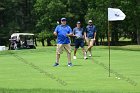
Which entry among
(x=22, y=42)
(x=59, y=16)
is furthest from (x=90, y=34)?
(x=59, y=16)

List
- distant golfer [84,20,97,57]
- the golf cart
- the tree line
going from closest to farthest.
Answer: distant golfer [84,20,97,57], the golf cart, the tree line

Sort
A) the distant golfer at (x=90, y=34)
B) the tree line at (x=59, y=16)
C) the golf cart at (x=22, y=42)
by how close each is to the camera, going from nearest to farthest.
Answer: the distant golfer at (x=90, y=34) < the golf cart at (x=22, y=42) < the tree line at (x=59, y=16)

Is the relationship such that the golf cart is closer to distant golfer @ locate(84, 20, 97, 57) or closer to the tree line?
the tree line

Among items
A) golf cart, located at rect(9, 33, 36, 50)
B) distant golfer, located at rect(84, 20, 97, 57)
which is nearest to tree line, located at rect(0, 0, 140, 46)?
golf cart, located at rect(9, 33, 36, 50)

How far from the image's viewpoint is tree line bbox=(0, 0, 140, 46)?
6888 cm

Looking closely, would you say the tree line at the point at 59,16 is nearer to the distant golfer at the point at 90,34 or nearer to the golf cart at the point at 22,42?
the golf cart at the point at 22,42

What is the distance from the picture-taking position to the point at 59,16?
84.0m

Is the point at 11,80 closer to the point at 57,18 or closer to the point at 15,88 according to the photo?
the point at 15,88

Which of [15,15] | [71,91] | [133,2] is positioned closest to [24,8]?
[15,15]

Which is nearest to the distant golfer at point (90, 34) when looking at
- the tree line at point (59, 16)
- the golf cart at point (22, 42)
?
the golf cart at point (22, 42)

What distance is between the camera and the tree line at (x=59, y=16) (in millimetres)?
68875

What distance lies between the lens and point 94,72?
1792cm

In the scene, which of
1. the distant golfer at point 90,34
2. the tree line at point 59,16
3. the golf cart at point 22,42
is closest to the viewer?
the distant golfer at point 90,34

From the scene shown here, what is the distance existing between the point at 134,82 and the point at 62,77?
2768 mm
